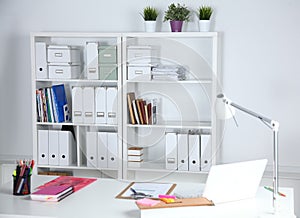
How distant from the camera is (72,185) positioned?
3.08 meters

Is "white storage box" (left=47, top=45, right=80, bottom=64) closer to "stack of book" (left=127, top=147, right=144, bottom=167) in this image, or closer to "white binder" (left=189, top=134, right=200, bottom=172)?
"stack of book" (left=127, top=147, right=144, bottom=167)

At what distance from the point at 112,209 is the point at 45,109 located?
6.53 feet

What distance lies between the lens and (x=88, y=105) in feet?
14.6

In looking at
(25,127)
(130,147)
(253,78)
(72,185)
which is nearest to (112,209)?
(72,185)

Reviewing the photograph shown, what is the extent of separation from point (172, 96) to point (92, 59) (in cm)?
67

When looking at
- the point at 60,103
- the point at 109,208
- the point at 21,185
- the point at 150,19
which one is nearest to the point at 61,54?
the point at 60,103

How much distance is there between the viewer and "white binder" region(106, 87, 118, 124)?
14.3 ft

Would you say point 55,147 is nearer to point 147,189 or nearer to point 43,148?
point 43,148

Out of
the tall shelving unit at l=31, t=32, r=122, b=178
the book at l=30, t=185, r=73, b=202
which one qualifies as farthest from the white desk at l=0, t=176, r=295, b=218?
the tall shelving unit at l=31, t=32, r=122, b=178

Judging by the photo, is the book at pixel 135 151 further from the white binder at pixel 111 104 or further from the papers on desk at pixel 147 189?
the papers on desk at pixel 147 189

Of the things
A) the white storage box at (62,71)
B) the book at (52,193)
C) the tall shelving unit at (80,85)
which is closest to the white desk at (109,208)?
the book at (52,193)

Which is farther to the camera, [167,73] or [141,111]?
[141,111]

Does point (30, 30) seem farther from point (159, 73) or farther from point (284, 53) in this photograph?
point (284, 53)

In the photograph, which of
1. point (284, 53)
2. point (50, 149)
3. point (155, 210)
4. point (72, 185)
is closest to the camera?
point (155, 210)
